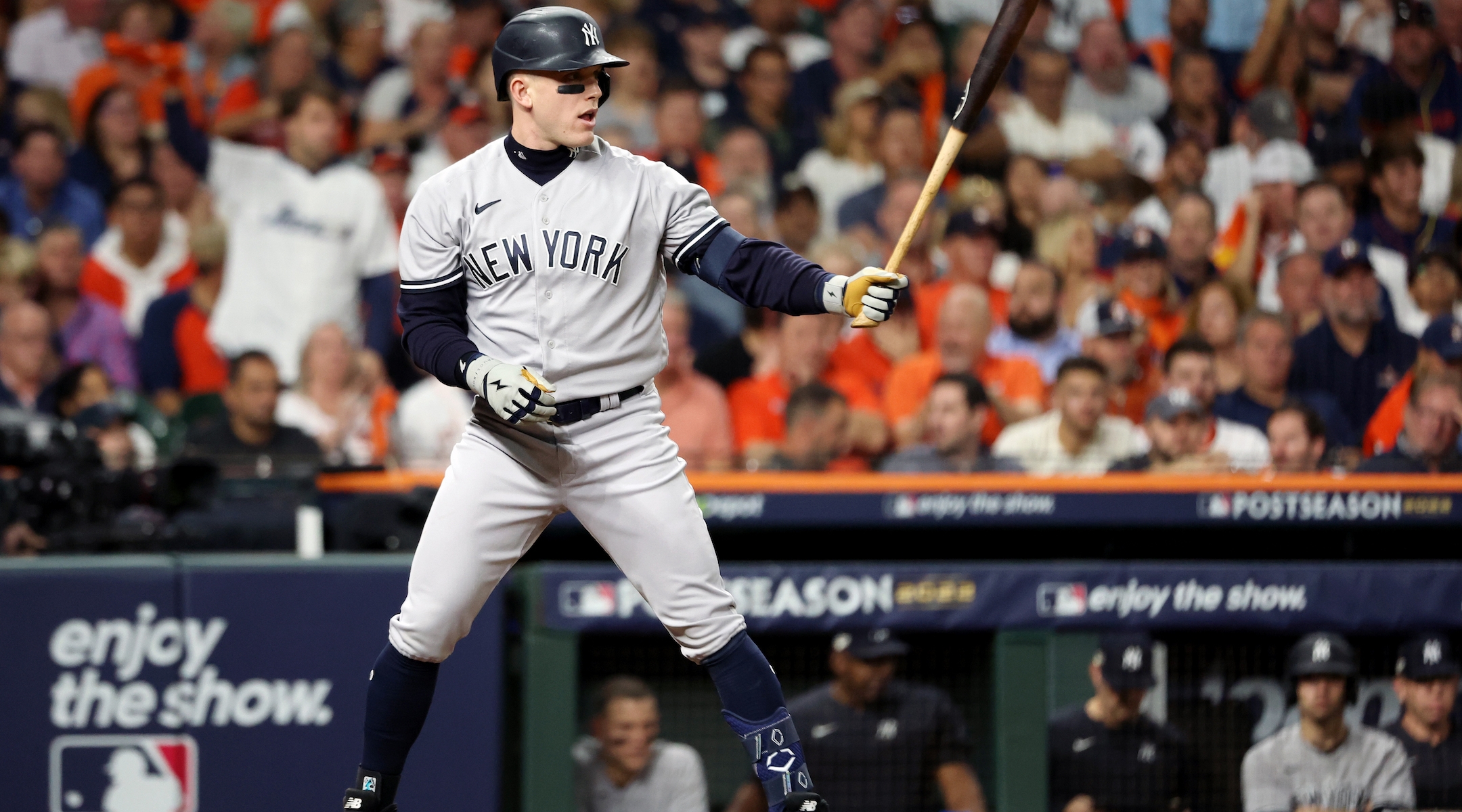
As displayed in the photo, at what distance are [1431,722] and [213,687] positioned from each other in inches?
114

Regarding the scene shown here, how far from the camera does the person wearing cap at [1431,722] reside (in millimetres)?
3887

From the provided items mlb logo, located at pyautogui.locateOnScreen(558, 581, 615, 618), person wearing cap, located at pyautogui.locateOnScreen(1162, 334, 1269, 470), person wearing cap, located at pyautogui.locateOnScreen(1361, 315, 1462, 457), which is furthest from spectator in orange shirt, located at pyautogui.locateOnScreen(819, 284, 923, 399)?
mlb logo, located at pyautogui.locateOnScreen(558, 581, 615, 618)

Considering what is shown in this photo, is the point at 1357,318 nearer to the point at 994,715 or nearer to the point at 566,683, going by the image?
the point at 994,715

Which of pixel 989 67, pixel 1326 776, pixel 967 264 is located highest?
pixel 967 264

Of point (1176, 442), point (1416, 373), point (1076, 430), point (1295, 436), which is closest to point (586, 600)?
point (1076, 430)

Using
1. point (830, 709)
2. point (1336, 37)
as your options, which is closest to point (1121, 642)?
point (830, 709)

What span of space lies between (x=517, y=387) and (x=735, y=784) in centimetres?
158

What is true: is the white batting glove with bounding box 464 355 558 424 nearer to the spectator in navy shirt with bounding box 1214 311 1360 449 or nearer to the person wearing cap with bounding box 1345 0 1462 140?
the spectator in navy shirt with bounding box 1214 311 1360 449

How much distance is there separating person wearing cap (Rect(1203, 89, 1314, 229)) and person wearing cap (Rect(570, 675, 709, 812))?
3516 mm

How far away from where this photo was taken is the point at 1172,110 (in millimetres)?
6535

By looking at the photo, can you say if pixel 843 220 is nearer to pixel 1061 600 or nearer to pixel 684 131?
pixel 684 131

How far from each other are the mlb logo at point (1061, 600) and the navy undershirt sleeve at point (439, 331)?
170 centimetres

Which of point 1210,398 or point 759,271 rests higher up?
point 1210,398

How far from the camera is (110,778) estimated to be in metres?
3.73
